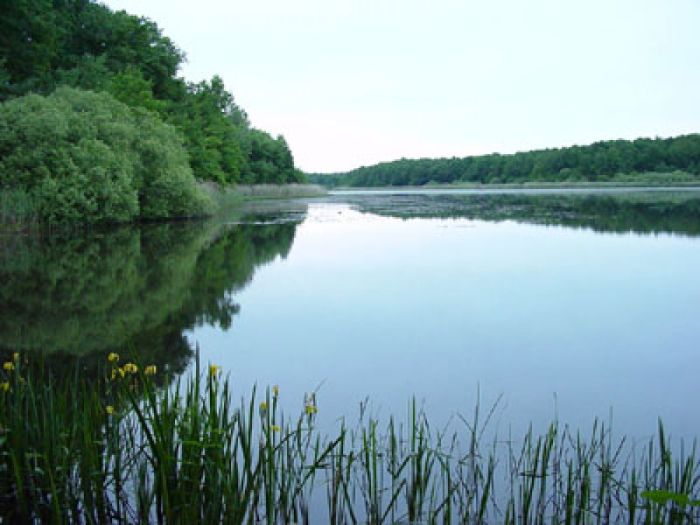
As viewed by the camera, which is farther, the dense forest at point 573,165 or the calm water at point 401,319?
the dense forest at point 573,165

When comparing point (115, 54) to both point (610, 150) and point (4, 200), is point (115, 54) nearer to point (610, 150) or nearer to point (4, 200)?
point (4, 200)

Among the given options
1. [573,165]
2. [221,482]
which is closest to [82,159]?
[221,482]

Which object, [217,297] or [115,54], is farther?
[115,54]

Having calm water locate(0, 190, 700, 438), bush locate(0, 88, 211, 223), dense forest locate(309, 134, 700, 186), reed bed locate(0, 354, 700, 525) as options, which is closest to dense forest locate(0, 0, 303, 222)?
bush locate(0, 88, 211, 223)

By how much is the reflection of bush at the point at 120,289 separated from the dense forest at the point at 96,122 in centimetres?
231

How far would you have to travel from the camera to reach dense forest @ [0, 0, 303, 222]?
20.7m

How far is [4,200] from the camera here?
63.3 feet

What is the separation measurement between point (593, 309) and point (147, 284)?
22.9ft

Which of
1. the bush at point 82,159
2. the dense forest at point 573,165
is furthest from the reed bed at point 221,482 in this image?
the dense forest at point 573,165

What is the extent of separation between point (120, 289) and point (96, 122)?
14.6m

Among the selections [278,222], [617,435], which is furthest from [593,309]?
[278,222]

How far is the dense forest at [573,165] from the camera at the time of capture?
97688mm

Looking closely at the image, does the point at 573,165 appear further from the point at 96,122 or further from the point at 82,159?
the point at 82,159

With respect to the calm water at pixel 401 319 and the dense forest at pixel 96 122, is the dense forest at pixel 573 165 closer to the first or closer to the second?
the dense forest at pixel 96 122
